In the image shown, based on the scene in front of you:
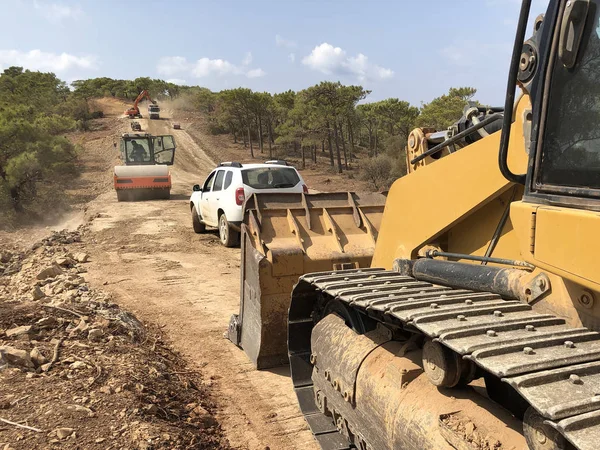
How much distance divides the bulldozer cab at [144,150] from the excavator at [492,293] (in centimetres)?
2125

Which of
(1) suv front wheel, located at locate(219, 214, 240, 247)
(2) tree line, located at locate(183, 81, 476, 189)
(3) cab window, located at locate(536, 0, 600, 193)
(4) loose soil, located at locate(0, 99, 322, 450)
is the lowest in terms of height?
(4) loose soil, located at locate(0, 99, 322, 450)

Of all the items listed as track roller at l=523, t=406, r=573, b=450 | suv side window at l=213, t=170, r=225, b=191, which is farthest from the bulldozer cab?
track roller at l=523, t=406, r=573, b=450

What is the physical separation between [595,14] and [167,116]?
59684 millimetres

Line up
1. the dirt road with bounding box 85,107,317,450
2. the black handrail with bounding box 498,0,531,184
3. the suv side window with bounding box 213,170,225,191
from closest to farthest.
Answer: the black handrail with bounding box 498,0,531,184 < the dirt road with bounding box 85,107,317,450 < the suv side window with bounding box 213,170,225,191

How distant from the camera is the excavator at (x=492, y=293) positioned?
189 cm

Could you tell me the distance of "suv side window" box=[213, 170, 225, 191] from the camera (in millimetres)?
12427

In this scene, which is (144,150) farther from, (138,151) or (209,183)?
(209,183)

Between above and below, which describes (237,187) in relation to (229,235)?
above

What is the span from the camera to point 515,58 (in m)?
2.16

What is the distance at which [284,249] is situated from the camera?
5.35 metres

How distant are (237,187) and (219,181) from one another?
1.13m

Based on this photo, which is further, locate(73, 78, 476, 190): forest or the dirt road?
locate(73, 78, 476, 190): forest

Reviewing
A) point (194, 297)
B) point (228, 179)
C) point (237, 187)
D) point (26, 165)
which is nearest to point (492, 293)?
point (194, 297)

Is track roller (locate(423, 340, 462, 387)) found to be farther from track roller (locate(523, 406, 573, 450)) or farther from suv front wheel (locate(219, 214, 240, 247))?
suv front wheel (locate(219, 214, 240, 247))
